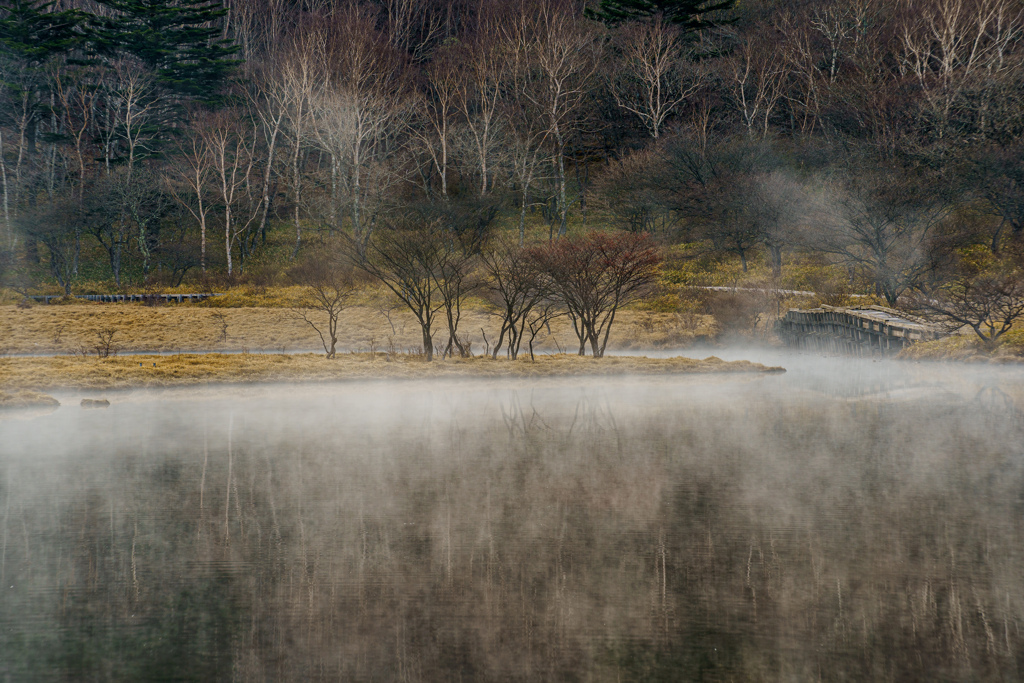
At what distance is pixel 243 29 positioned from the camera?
240 ft

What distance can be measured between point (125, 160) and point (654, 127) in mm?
38130

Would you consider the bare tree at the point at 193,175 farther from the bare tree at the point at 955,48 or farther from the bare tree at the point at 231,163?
the bare tree at the point at 955,48

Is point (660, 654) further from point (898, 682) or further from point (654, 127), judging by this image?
point (654, 127)

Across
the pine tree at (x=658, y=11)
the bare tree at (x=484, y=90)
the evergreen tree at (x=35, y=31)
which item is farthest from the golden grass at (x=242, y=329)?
the pine tree at (x=658, y=11)

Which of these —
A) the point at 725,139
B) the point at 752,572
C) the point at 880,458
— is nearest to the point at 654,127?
the point at 725,139

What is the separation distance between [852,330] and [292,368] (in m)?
23.2

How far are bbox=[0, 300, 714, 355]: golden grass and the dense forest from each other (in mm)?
7925

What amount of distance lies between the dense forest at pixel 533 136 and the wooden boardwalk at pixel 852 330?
8.19 m

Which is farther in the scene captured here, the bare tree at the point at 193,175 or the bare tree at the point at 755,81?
the bare tree at the point at 755,81

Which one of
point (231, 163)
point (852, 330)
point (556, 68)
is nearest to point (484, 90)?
point (556, 68)

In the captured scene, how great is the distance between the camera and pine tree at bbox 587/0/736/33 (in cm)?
6494

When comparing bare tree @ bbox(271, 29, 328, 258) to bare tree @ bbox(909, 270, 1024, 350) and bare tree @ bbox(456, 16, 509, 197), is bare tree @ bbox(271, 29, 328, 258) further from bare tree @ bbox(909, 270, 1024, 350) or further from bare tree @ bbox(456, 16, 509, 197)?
bare tree @ bbox(909, 270, 1024, 350)

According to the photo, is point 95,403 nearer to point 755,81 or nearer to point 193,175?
point 193,175

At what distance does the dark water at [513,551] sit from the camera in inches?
229
